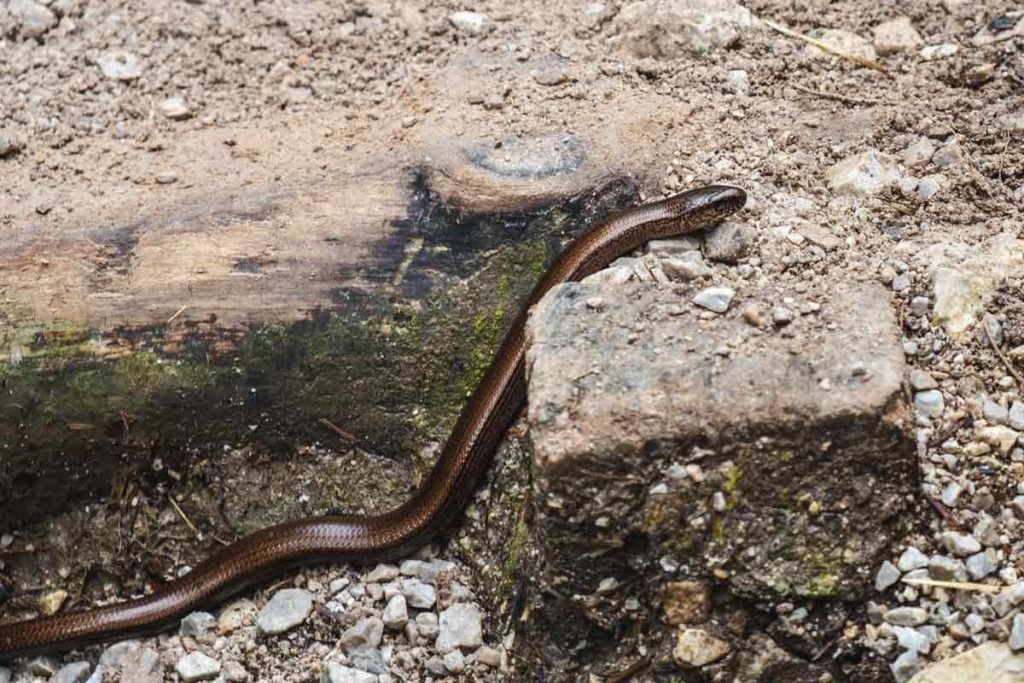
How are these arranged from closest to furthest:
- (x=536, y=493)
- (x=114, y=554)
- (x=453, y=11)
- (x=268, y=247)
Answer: (x=536, y=493)
(x=268, y=247)
(x=114, y=554)
(x=453, y=11)

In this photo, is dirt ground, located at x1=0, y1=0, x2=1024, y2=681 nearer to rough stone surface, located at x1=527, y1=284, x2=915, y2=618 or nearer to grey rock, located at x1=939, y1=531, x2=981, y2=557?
rough stone surface, located at x1=527, y1=284, x2=915, y2=618

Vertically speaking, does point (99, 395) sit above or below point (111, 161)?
below

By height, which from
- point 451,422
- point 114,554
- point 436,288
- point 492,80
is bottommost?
point 114,554

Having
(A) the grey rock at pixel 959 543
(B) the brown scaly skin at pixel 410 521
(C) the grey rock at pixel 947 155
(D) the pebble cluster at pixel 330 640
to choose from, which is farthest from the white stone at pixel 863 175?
(D) the pebble cluster at pixel 330 640

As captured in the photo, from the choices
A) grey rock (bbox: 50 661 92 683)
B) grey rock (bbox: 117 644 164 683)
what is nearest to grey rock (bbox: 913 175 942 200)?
grey rock (bbox: 117 644 164 683)

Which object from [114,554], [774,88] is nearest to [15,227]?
[114,554]

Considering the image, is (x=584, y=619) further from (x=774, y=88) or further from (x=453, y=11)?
(x=453, y=11)
